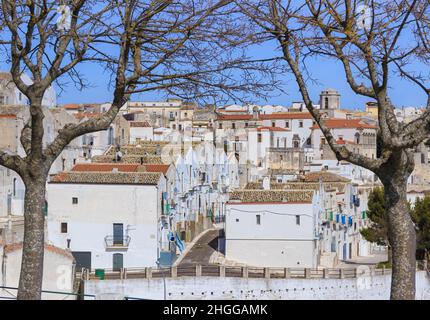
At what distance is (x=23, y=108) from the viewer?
45719 millimetres

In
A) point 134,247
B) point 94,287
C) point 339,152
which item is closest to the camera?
point 339,152

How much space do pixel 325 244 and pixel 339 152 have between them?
131 feet

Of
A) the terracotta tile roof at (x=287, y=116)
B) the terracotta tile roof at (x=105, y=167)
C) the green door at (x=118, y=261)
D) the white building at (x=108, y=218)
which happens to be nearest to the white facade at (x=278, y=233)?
the white building at (x=108, y=218)

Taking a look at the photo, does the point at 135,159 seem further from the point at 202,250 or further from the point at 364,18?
the point at 364,18

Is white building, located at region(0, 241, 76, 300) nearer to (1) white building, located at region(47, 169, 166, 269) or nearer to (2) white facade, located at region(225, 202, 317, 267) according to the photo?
(1) white building, located at region(47, 169, 166, 269)

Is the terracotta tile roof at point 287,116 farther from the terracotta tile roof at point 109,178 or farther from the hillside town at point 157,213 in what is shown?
the terracotta tile roof at point 109,178

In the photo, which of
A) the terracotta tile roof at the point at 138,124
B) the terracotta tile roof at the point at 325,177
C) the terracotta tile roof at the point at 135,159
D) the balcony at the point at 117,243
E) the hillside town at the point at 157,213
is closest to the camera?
the balcony at the point at 117,243

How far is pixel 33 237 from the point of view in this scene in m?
10.2

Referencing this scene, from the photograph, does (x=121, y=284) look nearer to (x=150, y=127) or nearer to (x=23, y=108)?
(x=23, y=108)

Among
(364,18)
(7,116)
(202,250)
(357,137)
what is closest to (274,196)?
(202,250)

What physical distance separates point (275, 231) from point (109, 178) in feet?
30.7

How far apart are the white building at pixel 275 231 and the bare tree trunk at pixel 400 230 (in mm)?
33168

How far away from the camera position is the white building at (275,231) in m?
43.7
